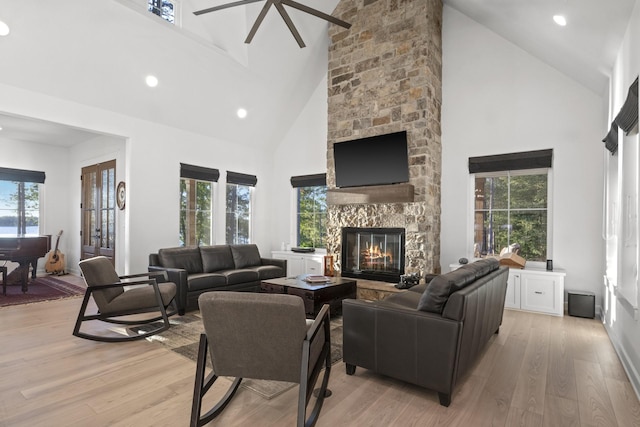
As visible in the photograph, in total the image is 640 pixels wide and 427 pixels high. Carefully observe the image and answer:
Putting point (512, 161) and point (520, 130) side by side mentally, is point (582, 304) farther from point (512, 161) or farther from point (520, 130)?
point (520, 130)

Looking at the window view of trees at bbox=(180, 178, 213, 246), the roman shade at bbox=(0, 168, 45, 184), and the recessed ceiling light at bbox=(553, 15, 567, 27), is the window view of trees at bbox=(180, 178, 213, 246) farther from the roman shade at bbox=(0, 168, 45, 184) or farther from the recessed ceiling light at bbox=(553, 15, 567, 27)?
the recessed ceiling light at bbox=(553, 15, 567, 27)

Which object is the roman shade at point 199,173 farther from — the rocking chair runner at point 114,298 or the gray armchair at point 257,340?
the gray armchair at point 257,340

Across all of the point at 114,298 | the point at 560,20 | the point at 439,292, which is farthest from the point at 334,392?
the point at 560,20

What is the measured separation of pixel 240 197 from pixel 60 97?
3.51 m

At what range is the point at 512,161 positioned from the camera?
5297mm

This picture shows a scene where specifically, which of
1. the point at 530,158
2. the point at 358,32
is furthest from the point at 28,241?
the point at 530,158

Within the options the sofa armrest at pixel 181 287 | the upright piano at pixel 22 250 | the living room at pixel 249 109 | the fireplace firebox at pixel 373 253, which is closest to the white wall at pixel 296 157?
the living room at pixel 249 109

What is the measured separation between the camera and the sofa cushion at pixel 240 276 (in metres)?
5.20

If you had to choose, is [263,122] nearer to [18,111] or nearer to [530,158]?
[18,111]

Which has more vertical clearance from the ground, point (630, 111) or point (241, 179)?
point (630, 111)

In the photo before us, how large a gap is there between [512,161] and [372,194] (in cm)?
209

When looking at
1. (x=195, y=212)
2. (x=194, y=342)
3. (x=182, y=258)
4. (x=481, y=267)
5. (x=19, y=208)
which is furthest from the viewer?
(x=19, y=208)

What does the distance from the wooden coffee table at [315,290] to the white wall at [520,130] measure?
213 cm

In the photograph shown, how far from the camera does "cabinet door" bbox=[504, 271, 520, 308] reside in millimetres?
5000
